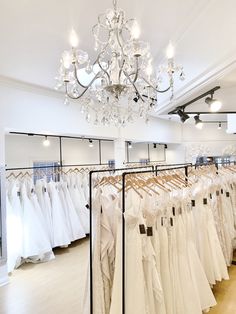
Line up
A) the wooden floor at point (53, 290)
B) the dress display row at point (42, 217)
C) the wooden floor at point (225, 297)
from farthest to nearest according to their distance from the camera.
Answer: the dress display row at point (42, 217) → the wooden floor at point (53, 290) → the wooden floor at point (225, 297)

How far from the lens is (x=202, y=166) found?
140 inches

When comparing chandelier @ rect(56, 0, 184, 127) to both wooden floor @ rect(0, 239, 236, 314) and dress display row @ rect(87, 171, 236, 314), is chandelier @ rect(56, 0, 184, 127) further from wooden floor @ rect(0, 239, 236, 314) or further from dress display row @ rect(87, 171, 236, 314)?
wooden floor @ rect(0, 239, 236, 314)

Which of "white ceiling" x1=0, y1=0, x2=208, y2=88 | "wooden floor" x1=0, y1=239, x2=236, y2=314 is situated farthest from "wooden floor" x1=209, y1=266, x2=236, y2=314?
"white ceiling" x1=0, y1=0, x2=208, y2=88

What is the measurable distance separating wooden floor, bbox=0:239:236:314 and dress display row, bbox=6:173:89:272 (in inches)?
11.3

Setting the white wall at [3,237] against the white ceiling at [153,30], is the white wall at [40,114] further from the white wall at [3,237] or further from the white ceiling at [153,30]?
the white ceiling at [153,30]

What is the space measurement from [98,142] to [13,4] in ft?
17.8

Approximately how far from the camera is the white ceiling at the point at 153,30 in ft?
6.68

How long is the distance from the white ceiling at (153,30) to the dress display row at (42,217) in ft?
7.29

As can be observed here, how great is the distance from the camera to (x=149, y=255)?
1801mm

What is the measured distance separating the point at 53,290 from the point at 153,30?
3387 mm

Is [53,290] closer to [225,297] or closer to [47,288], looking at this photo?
[47,288]

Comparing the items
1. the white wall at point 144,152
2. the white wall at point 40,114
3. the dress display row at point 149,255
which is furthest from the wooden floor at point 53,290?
the white wall at point 144,152

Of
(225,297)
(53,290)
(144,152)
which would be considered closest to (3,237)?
(53,290)

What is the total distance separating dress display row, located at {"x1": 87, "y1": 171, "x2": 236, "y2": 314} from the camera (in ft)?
5.82
